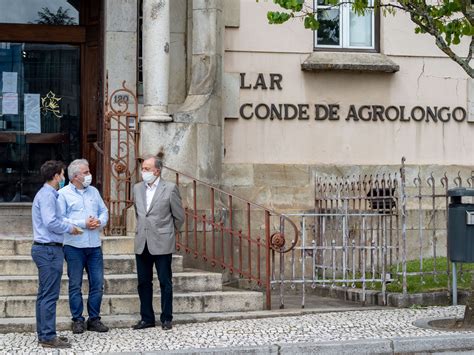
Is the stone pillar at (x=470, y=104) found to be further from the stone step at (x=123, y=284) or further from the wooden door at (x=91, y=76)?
the wooden door at (x=91, y=76)

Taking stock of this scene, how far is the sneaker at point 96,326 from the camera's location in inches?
396

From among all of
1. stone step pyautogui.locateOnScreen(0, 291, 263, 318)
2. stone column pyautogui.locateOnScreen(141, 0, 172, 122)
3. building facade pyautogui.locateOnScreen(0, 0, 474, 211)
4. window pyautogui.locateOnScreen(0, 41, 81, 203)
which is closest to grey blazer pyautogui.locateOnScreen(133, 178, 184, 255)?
stone step pyautogui.locateOnScreen(0, 291, 263, 318)

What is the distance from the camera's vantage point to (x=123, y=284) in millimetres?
11062

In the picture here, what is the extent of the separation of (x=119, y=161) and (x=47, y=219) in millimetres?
3502

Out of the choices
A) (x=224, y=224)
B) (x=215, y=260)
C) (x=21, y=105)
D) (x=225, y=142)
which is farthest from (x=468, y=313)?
Result: (x=21, y=105)

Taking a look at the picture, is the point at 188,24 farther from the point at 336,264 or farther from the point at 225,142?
the point at 336,264

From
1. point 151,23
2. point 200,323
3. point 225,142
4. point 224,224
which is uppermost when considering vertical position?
point 151,23

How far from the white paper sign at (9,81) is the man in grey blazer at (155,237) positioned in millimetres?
5260

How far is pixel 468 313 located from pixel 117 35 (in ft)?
21.9

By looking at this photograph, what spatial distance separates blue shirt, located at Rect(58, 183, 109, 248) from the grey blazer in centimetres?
40

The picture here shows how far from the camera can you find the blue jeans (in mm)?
9977

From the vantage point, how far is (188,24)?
14.0m

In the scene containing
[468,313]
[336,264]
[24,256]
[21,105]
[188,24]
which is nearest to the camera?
[468,313]

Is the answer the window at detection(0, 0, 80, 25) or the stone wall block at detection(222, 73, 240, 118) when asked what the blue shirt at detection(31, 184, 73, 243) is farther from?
the window at detection(0, 0, 80, 25)
